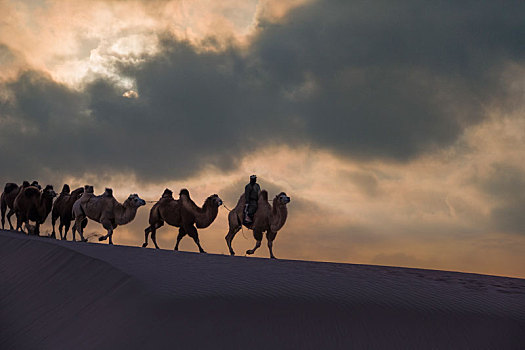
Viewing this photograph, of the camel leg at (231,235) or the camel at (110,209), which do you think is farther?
the camel at (110,209)

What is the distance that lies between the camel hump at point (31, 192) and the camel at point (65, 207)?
0.62m

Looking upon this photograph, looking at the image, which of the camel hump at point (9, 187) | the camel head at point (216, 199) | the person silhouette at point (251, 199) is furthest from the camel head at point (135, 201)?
the camel hump at point (9, 187)

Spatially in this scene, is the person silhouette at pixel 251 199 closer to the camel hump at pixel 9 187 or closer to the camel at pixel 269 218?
the camel at pixel 269 218

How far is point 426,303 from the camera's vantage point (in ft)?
19.7

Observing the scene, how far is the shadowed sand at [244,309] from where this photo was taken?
16.3 feet

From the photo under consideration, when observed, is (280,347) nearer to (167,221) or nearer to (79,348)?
(79,348)

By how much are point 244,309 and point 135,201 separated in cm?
984

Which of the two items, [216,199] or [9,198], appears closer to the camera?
[216,199]

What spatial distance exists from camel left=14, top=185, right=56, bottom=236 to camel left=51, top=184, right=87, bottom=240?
10.3 inches

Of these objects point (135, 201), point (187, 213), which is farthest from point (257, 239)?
point (135, 201)

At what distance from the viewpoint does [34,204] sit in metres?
17.0

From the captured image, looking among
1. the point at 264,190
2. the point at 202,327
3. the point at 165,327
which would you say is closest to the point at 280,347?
the point at 202,327

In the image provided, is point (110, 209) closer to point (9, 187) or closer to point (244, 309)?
point (9, 187)

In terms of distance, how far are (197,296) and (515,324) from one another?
3189 mm
